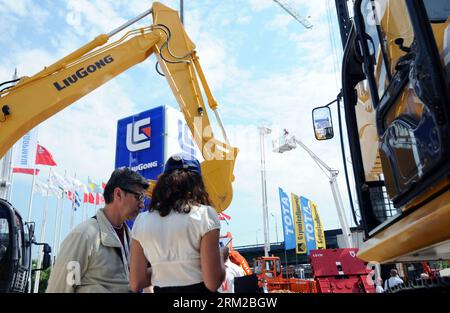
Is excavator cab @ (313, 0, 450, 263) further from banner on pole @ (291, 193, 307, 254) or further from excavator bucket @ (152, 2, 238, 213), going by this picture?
banner on pole @ (291, 193, 307, 254)

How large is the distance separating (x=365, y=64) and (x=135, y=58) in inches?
195

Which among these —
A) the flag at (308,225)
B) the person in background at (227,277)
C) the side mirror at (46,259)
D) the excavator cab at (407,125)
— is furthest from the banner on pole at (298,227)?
the excavator cab at (407,125)

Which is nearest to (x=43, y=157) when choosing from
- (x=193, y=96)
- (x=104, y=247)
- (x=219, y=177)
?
(x=193, y=96)

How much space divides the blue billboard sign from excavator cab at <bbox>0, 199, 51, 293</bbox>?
2941mm

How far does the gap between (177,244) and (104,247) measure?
1.86 ft

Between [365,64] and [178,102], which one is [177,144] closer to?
[178,102]

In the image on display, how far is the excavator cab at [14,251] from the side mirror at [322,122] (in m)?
4.03

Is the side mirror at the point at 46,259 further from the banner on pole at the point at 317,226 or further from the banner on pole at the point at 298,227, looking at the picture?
the banner on pole at the point at 317,226

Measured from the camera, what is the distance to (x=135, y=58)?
6371mm

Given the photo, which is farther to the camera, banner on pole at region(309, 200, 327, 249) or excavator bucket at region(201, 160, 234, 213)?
banner on pole at region(309, 200, 327, 249)

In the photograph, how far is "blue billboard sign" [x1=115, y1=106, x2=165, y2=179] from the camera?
309 inches

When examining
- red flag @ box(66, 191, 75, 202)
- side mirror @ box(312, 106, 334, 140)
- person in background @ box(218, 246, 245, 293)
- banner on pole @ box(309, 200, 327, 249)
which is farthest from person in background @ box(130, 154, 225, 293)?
red flag @ box(66, 191, 75, 202)

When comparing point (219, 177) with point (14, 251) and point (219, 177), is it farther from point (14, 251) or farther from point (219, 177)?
point (14, 251)
